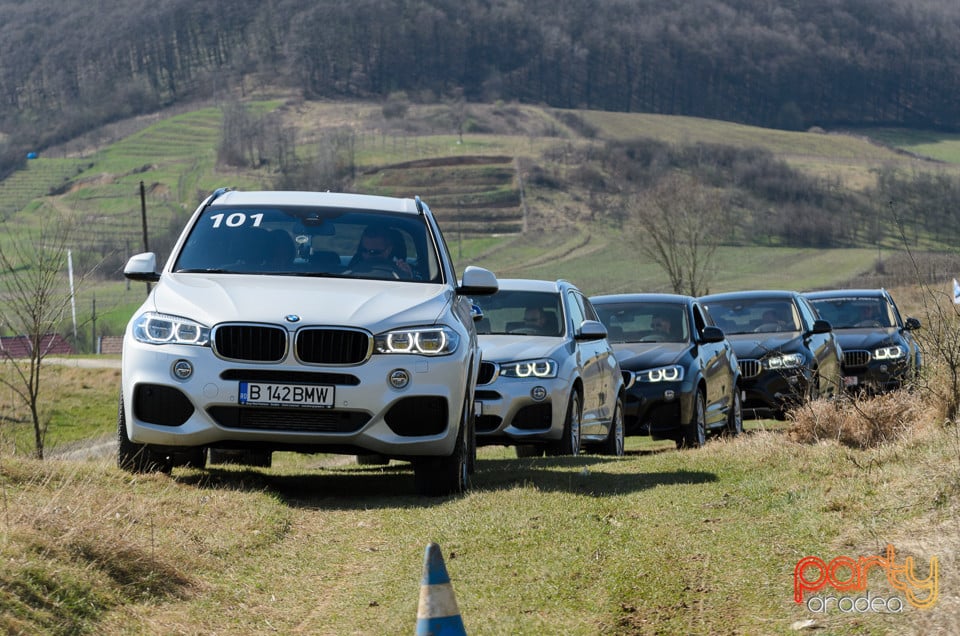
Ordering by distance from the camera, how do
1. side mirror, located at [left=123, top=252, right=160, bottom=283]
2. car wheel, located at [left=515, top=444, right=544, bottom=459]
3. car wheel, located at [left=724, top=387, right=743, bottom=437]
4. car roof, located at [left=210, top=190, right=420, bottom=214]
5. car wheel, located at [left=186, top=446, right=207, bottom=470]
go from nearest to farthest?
car wheel, located at [left=186, top=446, right=207, bottom=470] < side mirror, located at [left=123, top=252, right=160, bottom=283] < car roof, located at [left=210, top=190, right=420, bottom=214] < car wheel, located at [left=515, top=444, right=544, bottom=459] < car wheel, located at [left=724, top=387, right=743, bottom=437]

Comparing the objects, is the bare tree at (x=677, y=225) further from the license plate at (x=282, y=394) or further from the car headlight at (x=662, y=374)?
the license plate at (x=282, y=394)

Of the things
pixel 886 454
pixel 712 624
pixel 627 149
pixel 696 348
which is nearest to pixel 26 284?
pixel 696 348

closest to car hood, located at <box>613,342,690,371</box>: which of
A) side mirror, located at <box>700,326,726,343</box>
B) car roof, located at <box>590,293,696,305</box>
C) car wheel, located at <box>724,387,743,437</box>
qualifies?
side mirror, located at <box>700,326,726,343</box>

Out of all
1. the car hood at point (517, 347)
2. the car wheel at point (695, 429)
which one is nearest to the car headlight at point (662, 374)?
the car wheel at point (695, 429)

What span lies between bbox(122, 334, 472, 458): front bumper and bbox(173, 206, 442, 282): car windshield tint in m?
1.16

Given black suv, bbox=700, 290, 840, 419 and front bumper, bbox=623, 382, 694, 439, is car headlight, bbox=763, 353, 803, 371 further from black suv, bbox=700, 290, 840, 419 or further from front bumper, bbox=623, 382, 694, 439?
front bumper, bbox=623, 382, 694, 439

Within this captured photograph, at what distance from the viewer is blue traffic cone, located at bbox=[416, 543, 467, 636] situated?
4480 mm

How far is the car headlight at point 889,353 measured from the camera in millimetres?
21500

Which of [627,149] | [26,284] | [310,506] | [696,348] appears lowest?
[627,149]

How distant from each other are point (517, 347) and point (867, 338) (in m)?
10.8

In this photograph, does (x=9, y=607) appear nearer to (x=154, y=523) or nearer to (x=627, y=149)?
(x=154, y=523)

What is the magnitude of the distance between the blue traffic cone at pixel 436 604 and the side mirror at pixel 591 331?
8663 millimetres

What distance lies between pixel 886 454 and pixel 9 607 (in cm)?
567

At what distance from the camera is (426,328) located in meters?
9.05
